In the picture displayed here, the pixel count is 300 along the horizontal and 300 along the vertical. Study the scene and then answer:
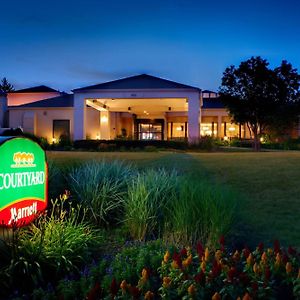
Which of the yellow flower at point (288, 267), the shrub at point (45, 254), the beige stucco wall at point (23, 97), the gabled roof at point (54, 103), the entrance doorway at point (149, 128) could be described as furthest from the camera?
the entrance doorway at point (149, 128)

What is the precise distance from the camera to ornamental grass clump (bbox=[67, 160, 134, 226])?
751 cm

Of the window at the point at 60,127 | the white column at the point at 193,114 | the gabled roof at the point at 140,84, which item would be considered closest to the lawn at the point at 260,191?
the white column at the point at 193,114

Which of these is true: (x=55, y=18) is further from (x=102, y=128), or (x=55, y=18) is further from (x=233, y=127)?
(x=233, y=127)

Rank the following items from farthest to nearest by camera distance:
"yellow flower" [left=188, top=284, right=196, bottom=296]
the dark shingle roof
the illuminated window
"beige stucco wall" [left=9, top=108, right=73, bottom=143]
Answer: the illuminated window < the dark shingle roof < "beige stucco wall" [left=9, top=108, right=73, bottom=143] < "yellow flower" [left=188, top=284, right=196, bottom=296]

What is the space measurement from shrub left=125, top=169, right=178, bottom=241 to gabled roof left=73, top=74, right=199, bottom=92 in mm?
19874

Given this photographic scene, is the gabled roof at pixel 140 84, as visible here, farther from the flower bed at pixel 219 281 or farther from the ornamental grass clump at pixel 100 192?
the flower bed at pixel 219 281

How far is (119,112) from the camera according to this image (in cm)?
4028

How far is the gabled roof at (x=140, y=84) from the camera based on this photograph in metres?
27.1

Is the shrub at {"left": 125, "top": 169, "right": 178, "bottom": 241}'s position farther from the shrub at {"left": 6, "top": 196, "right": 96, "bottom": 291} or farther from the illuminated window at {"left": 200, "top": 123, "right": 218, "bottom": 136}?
the illuminated window at {"left": 200, "top": 123, "right": 218, "bottom": 136}

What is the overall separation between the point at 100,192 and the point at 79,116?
2051 centimetres

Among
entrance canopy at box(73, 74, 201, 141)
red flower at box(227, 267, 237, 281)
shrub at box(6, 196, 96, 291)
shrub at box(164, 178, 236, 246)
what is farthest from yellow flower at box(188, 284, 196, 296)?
entrance canopy at box(73, 74, 201, 141)

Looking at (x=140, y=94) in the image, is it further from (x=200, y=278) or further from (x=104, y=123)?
(x=200, y=278)

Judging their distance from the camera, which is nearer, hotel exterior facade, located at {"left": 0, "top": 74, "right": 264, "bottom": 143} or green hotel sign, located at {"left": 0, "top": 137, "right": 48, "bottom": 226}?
green hotel sign, located at {"left": 0, "top": 137, "right": 48, "bottom": 226}

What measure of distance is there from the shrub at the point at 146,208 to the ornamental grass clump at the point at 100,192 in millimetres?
276
